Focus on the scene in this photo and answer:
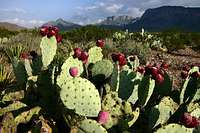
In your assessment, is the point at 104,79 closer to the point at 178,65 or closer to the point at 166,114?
the point at 166,114

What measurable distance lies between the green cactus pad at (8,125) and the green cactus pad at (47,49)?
1.13 meters

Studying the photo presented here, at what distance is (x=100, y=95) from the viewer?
5.24 metres

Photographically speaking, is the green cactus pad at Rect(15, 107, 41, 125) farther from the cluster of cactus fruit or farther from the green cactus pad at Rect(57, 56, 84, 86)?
the green cactus pad at Rect(57, 56, 84, 86)

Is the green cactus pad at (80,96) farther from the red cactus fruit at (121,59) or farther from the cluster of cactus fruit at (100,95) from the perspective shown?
the red cactus fruit at (121,59)

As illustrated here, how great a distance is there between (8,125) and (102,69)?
130cm

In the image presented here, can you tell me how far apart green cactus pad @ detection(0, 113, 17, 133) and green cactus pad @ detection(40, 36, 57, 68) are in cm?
113

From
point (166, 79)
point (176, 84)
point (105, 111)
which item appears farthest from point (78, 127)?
point (176, 84)

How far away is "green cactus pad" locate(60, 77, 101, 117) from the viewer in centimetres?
448

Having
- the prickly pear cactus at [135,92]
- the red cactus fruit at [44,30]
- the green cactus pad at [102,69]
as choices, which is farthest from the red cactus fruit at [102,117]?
the red cactus fruit at [44,30]

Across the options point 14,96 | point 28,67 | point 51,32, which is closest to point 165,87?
point 51,32

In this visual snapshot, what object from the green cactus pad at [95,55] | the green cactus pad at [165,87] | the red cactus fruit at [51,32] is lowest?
the green cactus pad at [165,87]

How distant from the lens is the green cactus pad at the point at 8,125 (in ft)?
15.0

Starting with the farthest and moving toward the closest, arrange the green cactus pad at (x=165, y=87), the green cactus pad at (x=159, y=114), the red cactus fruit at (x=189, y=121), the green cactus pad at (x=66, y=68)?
the green cactus pad at (x=165, y=87) < the green cactus pad at (x=66, y=68) < the green cactus pad at (x=159, y=114) < the red cactus fruit at (x=189, y=121)

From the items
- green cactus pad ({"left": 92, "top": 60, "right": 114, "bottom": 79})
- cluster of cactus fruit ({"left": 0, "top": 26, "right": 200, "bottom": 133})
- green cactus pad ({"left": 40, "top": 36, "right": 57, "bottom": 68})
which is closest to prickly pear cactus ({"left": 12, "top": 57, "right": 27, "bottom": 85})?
cluster of cactus fruit ({"left": 0, "top": 26, "right": 200, "bottom": 133})
